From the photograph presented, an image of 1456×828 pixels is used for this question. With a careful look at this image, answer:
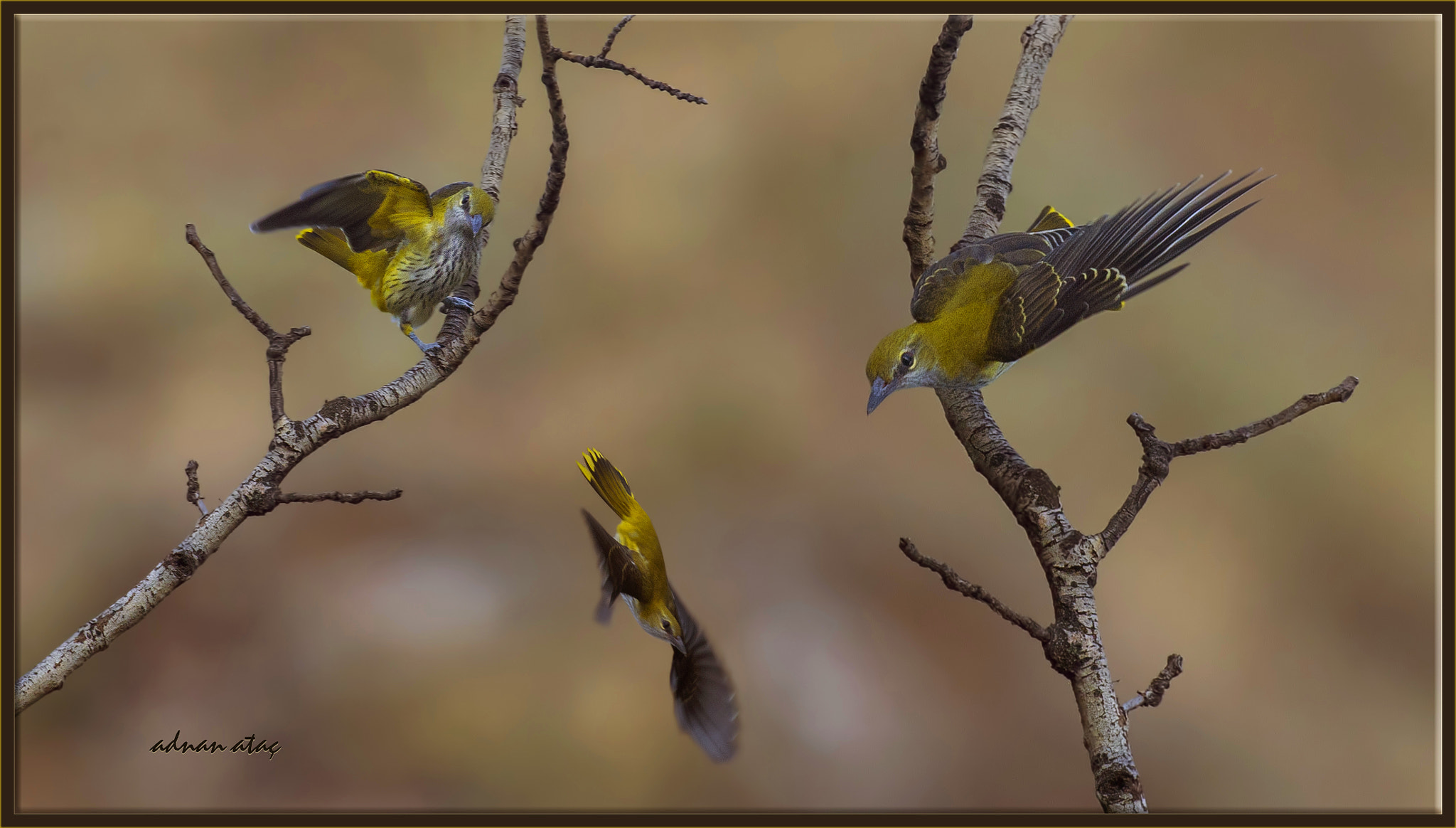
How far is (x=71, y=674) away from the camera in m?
2.01

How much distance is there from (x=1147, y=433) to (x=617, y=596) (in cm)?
136

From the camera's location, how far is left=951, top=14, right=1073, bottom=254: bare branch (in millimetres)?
3346

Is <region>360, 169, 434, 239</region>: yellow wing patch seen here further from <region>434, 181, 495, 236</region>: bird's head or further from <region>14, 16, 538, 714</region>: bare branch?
<region>14, 16, 538, 714</region>: bare branch

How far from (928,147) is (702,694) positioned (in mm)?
1719

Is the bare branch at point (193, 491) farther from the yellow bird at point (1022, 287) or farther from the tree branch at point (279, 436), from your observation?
the yellow bird at point (1022, 287)

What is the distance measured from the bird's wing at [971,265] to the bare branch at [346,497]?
69.5 inches

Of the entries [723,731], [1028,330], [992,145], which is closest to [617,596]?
[723,731]

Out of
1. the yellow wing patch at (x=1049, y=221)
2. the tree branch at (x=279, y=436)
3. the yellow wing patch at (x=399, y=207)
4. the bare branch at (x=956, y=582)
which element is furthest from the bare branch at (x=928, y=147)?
the yellow wing patch at (x=399, y=207)

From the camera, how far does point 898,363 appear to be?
2824 mm

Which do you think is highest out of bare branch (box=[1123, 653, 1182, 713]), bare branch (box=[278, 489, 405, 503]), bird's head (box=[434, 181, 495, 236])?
bird's head (box=[434, 181, 495, 236])

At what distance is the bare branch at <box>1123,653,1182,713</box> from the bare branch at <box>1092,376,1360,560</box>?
28cm

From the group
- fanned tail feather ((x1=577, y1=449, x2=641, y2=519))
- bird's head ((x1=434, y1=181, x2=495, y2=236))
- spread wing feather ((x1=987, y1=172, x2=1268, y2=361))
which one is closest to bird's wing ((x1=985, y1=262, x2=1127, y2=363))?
spread wing feather ((x1=987, y1=172, x2=1268, y2=361))

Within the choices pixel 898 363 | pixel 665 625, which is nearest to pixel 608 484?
pixel 665 625

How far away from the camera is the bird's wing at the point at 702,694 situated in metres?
2.49
